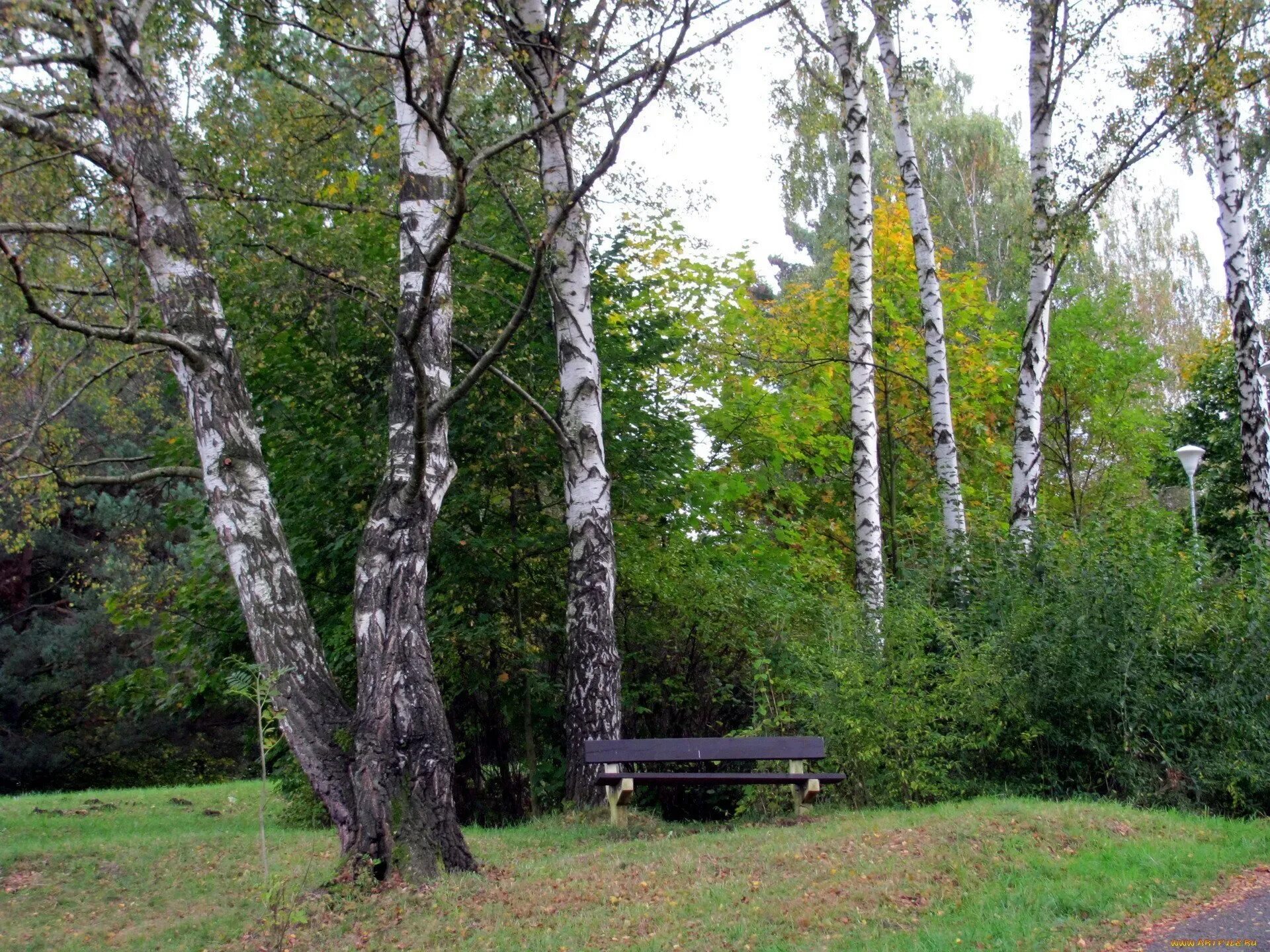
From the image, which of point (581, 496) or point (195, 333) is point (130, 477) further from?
point (581, 496)

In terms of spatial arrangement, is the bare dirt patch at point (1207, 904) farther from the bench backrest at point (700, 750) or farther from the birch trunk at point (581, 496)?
the birch trunk at point (581, 496)

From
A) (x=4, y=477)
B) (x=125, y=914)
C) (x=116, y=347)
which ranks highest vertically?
(x=116, y=347)

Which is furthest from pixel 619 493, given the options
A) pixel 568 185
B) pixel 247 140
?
pixel 247 140

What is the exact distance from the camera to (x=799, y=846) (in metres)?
7.41

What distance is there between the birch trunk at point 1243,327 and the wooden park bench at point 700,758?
7.39 meters

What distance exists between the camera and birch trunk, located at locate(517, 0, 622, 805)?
9594 mm

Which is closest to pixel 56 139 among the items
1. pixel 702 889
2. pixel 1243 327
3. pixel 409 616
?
pixel 409 616

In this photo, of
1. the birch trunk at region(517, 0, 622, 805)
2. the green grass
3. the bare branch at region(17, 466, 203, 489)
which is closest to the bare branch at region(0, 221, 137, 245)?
the bare branch at region(17, 466, 203, 489)

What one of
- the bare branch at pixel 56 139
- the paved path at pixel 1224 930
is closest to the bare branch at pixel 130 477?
the bare branch at pixel 56 139

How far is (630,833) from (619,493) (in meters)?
3.97

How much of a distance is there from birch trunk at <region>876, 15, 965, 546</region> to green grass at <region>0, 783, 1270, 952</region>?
16.5 ft

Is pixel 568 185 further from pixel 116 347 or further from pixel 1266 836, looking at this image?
pixel 1266 836

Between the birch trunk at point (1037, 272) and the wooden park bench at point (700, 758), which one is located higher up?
the birch trunk at point (1037, 272)

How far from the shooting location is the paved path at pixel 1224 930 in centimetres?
542
